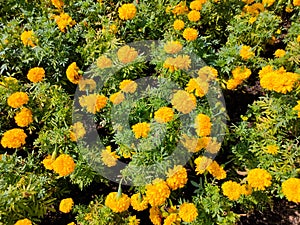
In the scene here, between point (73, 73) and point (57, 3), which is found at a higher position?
point (57, 3)

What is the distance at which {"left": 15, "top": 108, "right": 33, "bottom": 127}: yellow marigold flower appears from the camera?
2.67 m

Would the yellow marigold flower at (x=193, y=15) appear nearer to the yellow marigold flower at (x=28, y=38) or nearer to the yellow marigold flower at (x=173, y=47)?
the yellow marigold flower at (x=173, y=47)

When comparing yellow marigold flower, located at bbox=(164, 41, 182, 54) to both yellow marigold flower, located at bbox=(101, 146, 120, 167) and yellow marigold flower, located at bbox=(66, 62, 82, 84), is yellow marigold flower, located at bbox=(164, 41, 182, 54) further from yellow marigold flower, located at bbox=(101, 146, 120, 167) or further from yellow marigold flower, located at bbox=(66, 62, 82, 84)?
yellow marigold flower, located at bbox=(101, 146, 120, 167)

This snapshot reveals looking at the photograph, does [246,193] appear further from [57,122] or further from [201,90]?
[57,122]

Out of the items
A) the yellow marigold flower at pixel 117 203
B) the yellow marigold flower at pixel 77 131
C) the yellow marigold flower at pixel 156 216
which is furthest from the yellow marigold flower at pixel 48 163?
the yellow marigold flower at pixel 156 216

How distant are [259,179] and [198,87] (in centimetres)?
77

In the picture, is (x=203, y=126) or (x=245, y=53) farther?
(x=245, y=53)

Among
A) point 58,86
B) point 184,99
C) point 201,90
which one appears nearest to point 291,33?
point 201,90

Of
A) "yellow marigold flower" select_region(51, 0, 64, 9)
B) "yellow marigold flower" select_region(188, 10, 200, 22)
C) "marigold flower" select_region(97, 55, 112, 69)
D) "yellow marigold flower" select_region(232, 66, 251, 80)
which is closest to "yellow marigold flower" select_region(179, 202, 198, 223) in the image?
"yellow marigold flower" select_region(232, 66, 251, 80)

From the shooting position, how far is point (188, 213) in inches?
91.8

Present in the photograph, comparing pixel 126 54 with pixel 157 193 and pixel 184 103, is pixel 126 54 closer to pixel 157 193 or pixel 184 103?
pixel 184 103

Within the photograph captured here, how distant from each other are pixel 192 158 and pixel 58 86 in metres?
1.33

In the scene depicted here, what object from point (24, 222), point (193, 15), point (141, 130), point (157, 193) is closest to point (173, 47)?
point (193, 15)

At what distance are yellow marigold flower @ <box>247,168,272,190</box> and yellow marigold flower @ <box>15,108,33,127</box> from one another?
1612 mm
